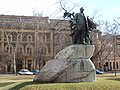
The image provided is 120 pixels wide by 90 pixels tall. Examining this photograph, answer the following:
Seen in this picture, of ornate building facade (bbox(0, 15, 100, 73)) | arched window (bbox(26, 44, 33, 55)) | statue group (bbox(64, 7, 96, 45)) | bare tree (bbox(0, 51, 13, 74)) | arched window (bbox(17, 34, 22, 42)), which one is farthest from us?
arched window (bbox(26, 44, 33, 55))

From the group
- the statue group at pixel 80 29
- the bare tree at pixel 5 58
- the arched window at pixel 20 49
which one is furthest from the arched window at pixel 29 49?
the statue group at pixel 80 29

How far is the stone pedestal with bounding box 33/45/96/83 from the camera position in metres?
18.4

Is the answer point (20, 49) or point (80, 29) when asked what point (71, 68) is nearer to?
point (80, 29)

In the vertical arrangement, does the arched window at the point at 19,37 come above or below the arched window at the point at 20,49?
above

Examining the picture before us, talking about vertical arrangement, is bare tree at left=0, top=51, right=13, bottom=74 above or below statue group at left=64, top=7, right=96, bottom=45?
below

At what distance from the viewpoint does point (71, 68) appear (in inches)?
728

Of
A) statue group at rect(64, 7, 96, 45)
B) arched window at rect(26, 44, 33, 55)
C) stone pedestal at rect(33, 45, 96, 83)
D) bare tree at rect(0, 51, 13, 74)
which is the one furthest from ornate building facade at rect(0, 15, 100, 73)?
stone pedestal at rect(33, 45, 96, 83)

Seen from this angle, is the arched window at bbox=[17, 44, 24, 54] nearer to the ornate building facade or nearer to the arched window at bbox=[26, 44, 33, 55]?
the ornate building facade

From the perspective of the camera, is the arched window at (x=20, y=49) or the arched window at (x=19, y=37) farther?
the arched window at (x=20, y=49)

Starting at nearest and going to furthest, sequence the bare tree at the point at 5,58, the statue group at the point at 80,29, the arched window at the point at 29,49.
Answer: the statue group at the point at 80,29 → the bare tree at the point at 5,58 → the arched window at the point at 29,49

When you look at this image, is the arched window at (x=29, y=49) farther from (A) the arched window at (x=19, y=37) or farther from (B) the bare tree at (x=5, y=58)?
(B) the bare tree at (x=5, y=58)

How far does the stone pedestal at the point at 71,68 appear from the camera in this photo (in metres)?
18.4

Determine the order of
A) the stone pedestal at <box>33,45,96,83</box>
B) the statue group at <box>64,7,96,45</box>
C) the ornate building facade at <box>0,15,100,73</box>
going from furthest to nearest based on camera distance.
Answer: the ornate building facade at <box>0,15,100,73</box> < the statue group at <box>64,7,96,45</box> < the stone pedestal at <box>33,45,96,83</box>

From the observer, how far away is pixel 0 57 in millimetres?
60188
